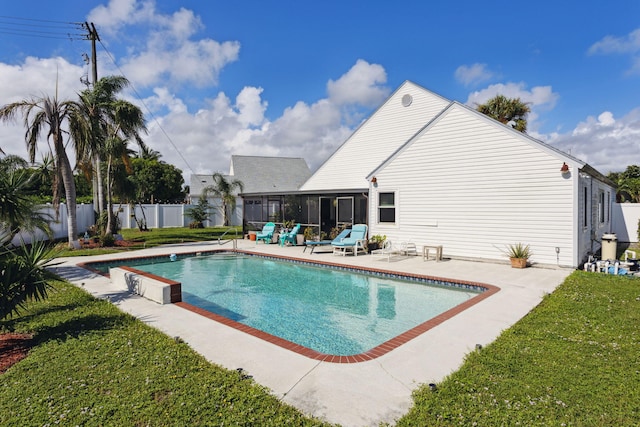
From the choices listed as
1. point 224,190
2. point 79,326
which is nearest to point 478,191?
point 79,326

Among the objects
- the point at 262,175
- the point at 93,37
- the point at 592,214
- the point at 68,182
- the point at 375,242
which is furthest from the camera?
the point at 262,175

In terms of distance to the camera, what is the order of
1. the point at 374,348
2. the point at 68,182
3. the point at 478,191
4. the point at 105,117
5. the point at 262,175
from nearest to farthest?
the point at 374,348 < the point at 478,191 < the point at 68,182 < the point at 105,117 < the point at 262,175

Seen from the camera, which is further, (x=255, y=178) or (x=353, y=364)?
(x=255, y=178)

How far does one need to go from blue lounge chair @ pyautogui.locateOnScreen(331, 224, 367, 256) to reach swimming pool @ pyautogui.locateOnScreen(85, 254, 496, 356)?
1.84 m

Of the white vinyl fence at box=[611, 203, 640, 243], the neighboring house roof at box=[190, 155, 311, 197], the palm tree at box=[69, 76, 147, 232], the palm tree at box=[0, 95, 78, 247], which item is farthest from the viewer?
the neighboring house roof at box=[190, 155, 311, 197]

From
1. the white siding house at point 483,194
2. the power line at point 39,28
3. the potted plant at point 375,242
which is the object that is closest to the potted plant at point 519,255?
the white siding house at point 483,194

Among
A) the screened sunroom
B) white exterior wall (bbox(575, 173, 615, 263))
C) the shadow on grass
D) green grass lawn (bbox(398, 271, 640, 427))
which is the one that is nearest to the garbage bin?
white exterior wall (bbox(575, 173, 615, 263))

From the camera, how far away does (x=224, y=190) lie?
30234 millimetres

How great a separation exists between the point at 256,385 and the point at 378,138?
16547 mm

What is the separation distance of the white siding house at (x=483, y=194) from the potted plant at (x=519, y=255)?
160 millimetres

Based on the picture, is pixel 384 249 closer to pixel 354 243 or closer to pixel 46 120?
pixel 354 243

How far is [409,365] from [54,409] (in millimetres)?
3716

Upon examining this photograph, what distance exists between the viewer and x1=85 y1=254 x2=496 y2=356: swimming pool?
6348 mm

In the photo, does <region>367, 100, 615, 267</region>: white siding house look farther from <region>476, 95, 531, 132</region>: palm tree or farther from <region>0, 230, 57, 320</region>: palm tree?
<region>0, 230, 57, 320</region>: palm tree
